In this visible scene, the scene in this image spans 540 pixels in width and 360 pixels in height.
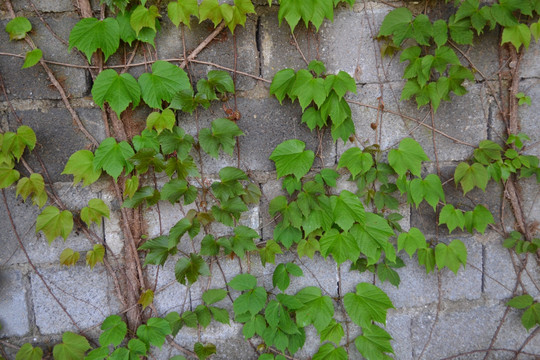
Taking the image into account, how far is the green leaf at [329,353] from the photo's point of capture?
1.84 metres

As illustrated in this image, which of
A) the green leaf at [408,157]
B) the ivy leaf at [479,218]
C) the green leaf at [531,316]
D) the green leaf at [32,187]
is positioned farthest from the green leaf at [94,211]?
the green leaf at [531,316]

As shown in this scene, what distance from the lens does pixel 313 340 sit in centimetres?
191

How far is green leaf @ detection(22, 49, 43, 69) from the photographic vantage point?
5.23ft

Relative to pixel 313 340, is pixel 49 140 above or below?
above

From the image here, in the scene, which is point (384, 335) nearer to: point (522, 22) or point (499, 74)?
point (499, 74)

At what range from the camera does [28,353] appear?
1.74m

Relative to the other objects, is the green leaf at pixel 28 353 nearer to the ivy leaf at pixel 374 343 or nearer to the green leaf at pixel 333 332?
the green leaf at pixel 333 332

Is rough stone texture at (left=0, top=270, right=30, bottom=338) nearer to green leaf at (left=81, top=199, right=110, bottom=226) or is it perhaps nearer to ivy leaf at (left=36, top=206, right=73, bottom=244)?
ivy leaf at (left=36, top=206, right=73, bottom=244)

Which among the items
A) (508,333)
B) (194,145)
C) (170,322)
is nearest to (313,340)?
(170,322)

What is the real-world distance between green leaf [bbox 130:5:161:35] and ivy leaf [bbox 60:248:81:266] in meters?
1.01

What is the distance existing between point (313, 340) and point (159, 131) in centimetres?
124

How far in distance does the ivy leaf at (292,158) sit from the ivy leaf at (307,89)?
0.17 m

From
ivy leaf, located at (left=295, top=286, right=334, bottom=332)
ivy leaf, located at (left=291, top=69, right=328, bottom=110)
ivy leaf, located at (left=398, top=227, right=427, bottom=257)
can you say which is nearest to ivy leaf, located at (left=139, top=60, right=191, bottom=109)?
ivy leaf, located at (left=291, top=69, right=328, bottom=110)

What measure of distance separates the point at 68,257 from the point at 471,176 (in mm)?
1859
